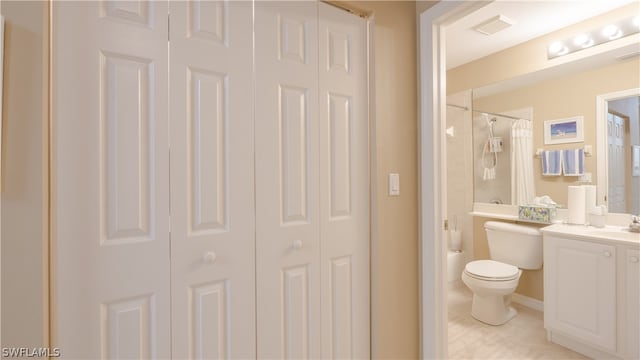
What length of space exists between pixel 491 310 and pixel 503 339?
0.82 ft

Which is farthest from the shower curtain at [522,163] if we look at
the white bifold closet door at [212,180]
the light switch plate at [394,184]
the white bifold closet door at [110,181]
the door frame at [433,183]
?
the white bifold closet door at [110,181]

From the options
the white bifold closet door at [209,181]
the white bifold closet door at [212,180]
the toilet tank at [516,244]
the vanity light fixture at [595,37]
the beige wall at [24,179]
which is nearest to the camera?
the beige wall at [24,179]

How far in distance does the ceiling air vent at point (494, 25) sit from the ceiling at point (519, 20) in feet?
0.08

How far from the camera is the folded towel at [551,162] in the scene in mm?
2527

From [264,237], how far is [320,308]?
1.49 feet

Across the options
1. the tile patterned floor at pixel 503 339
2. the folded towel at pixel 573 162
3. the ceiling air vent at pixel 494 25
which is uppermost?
the ceiling air vent at pixel 494 25

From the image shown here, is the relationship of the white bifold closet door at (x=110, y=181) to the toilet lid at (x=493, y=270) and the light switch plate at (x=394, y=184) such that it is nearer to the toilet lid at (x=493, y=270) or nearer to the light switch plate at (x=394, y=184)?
the light switch plate at (x=394, y=184)

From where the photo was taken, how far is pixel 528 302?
9.21ft

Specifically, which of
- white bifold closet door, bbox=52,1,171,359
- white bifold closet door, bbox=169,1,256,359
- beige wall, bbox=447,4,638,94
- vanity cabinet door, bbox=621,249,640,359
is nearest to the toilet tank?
vanity cabinet door, bbox=621,249,640,359

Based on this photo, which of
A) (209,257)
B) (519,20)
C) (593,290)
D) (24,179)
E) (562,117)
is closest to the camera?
(24,179)

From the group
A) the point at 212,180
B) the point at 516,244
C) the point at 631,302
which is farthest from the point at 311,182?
the point at 516,244

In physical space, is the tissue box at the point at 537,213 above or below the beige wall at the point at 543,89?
below

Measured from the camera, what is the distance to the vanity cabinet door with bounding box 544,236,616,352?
189cm

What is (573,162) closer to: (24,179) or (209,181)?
(209,181)
